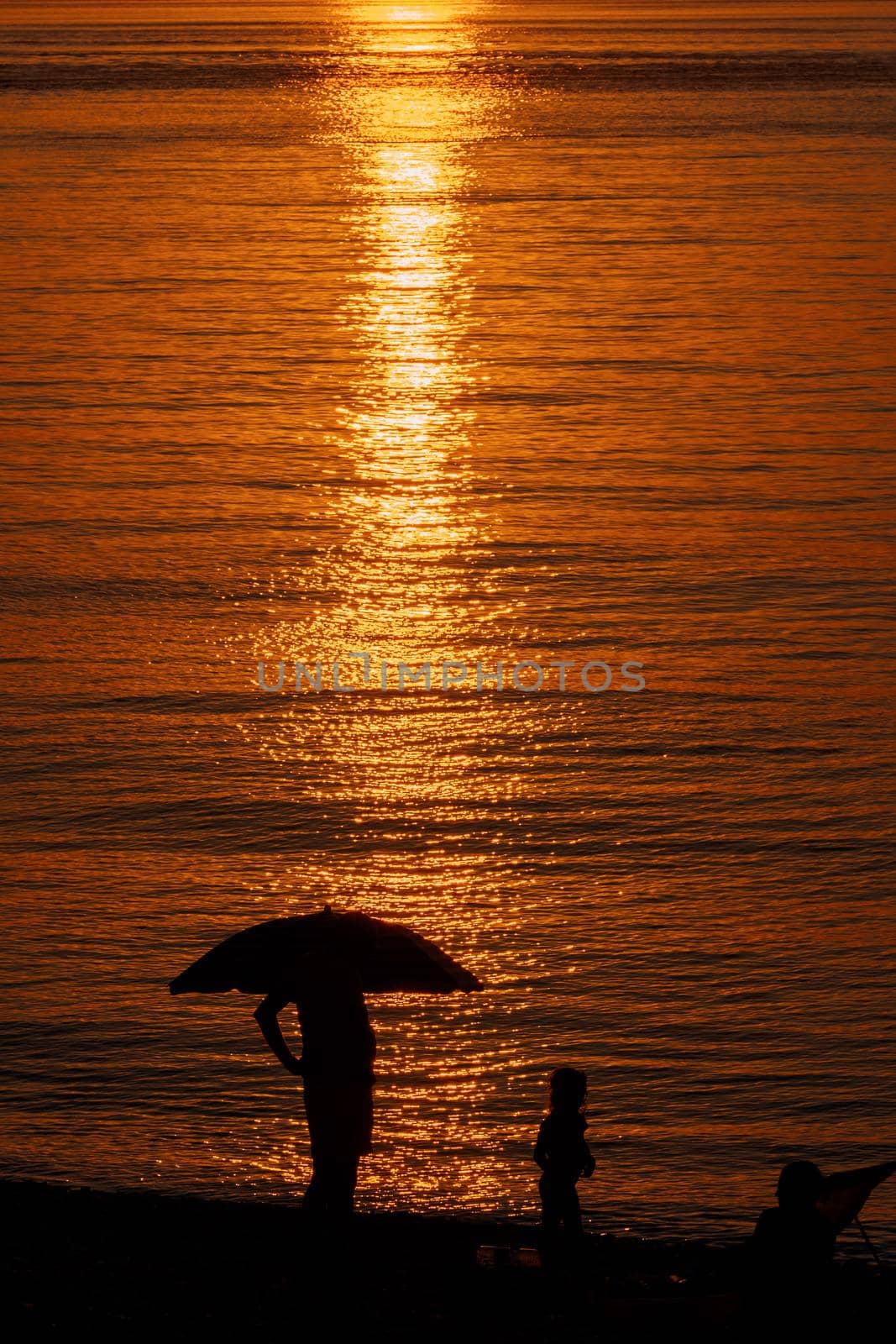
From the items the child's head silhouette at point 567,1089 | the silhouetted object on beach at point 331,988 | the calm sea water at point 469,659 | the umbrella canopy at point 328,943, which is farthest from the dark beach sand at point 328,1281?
the calm sea water at point 469,659

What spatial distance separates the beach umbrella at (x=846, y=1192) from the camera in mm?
8953

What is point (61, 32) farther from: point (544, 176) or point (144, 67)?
point (544, 176)

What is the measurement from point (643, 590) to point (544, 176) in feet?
113

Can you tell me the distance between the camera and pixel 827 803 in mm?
18688

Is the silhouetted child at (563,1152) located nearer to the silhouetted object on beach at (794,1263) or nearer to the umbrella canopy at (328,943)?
the umbrella canopy at (328,943)

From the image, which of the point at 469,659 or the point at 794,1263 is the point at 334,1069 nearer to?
the point at 794,1263

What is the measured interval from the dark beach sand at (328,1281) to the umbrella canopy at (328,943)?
117 centimetres

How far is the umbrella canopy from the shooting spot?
9047 millimetres

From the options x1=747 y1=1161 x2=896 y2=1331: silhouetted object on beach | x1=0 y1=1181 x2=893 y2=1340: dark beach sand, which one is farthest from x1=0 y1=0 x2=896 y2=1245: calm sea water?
x1=747 y1=1161 x2=896 y2=1331: silhouetted object on beach

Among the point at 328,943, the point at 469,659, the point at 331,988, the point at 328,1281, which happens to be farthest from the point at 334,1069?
the point at 469,659

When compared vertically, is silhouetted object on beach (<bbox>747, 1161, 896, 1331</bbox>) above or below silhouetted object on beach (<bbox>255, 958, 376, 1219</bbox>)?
below

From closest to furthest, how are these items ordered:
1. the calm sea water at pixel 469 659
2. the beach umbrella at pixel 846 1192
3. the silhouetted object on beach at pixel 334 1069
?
the silhouetted object on beach at pixel 334 1069 → the beach umbrella at pixel 846 1192 → the calm sea water at pixel 469 659

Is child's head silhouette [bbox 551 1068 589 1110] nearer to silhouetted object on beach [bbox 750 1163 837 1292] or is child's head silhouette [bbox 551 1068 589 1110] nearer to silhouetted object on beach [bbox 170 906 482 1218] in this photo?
silhouetted object on beach [bbox 170 906 482 1218]

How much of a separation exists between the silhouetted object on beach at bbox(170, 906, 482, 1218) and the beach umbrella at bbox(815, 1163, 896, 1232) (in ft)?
6.02
